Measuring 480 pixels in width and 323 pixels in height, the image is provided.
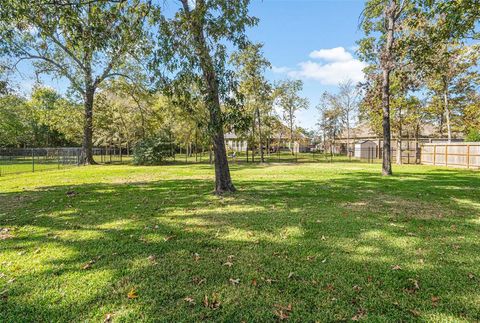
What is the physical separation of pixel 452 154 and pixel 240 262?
22067 mm

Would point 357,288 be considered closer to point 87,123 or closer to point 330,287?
point 330,287

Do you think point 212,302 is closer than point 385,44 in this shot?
Yes

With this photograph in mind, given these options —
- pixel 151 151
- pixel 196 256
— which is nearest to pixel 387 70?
pixel 196 256

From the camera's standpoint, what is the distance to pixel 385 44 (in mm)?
14117

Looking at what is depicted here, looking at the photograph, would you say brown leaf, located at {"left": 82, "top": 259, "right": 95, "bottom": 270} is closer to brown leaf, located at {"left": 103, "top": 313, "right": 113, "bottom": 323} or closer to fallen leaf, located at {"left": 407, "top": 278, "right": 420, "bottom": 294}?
brown leaf, located at {"left": 103, "top": 313, "right": 113, "bottom": 323}

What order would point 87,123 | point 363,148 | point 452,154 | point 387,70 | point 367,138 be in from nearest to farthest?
point 387,70 < point 452,154 < point 87,123 < point 363,148 < point 367,138

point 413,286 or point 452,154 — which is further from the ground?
point 452,154

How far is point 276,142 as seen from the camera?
37.5 meters

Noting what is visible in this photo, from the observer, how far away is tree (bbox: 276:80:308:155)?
28469 millimetres

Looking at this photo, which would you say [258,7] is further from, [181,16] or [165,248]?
[165,248]

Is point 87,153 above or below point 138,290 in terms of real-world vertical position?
above

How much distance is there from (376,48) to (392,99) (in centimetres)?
1024

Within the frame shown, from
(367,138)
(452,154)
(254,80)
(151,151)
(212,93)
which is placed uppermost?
(254,80)

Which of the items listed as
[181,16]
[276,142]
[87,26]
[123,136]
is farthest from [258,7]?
[276,142]
